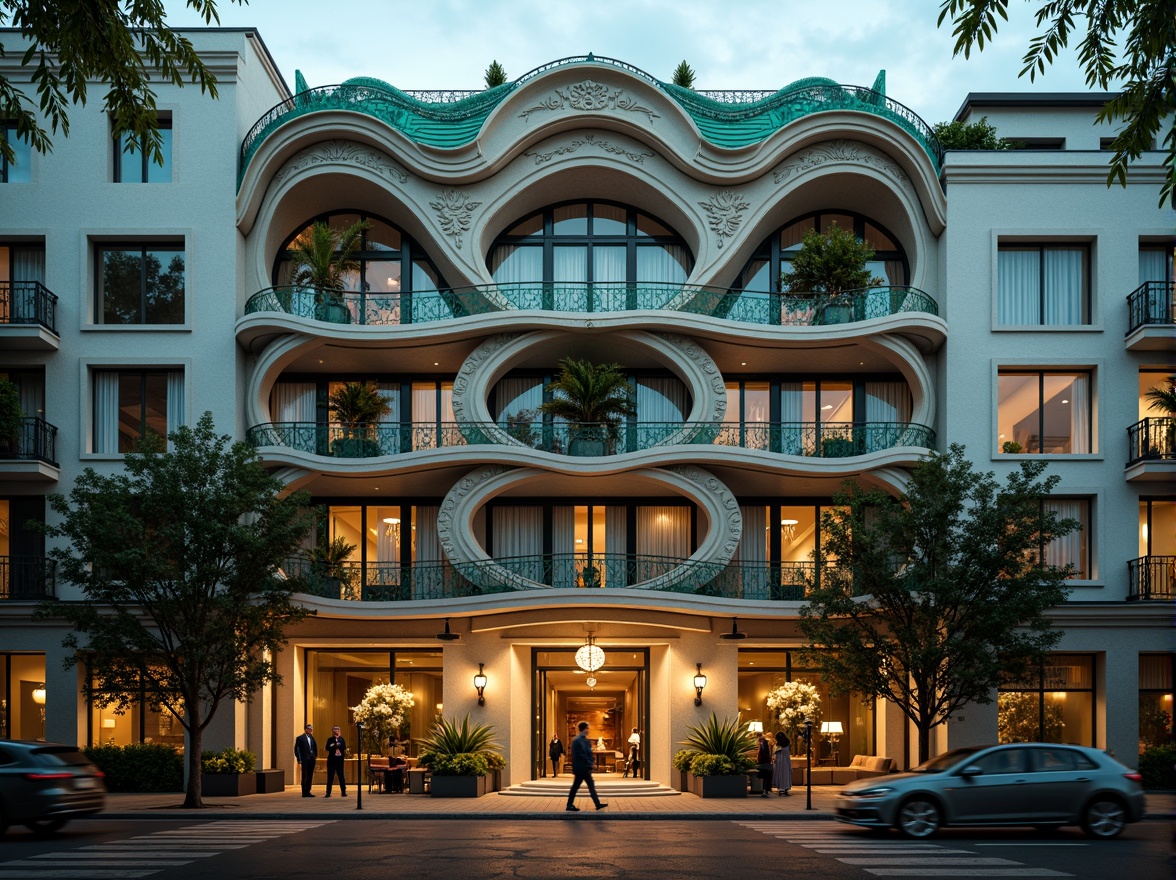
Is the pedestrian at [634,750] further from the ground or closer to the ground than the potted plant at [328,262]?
closer to the ground

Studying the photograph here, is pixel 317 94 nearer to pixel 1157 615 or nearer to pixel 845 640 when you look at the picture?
pixel 845 640

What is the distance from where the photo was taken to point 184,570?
2439cm

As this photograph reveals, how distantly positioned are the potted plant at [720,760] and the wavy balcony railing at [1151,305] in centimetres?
1445

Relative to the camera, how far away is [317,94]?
3206cm

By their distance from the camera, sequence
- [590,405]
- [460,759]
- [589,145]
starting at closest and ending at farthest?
[460,759], [590,405], [589,145]

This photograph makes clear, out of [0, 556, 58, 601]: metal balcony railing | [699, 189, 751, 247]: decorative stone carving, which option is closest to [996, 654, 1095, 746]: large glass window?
[699, 189, 751, 247]: decorative stone carving

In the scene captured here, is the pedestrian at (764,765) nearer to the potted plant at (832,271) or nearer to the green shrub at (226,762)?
the potted plant at (832,271)

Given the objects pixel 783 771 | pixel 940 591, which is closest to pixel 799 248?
pixel 940 591

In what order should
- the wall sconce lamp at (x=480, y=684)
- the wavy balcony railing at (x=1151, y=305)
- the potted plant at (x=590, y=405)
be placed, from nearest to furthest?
1. the wavy balcony railing at (x=1151, y=305)
2. the wall sconce lamp at (x=480, y=684)
3. the potted plant at (x=590, y=405)

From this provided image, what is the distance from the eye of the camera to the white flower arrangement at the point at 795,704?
29.6 metres

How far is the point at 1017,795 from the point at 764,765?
10217mm

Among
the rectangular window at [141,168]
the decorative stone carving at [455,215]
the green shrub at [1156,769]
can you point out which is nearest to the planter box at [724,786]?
the green shrub at [1156,769]

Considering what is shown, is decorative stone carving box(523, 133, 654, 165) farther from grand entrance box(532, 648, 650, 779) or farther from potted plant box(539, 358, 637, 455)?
grand entrance box(532, 648, 650, 779)

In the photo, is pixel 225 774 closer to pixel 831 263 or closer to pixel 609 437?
pixel 609 437
